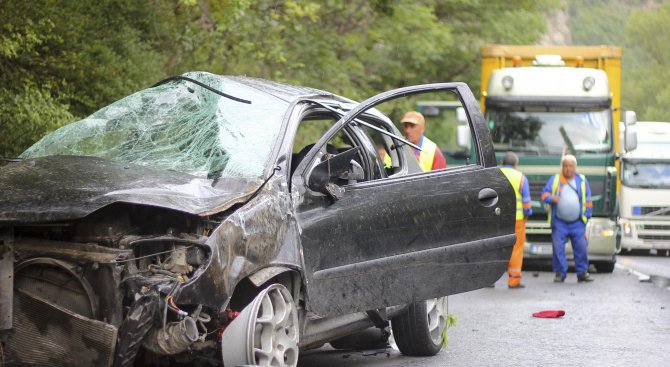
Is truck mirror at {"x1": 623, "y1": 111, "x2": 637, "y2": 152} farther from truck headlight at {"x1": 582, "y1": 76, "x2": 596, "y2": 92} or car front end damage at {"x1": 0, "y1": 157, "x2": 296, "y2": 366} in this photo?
car front end damage at {"x1": 0, "y1": 157, "x2": 296, "y2": 366}

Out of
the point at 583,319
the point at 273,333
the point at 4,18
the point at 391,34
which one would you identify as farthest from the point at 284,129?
the point at 391,34

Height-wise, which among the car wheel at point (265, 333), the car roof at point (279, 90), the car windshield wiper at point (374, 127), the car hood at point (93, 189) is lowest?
the car wheel at point (265, 333)

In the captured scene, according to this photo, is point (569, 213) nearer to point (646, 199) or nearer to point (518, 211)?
point (518, 211)

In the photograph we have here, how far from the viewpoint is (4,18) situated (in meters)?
13.3

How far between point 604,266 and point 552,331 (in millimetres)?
9279

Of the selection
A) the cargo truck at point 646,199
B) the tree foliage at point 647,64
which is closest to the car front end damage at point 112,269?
the cargo truck at point 646,199

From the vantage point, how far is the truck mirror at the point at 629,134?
64.5ft

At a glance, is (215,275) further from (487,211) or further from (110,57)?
(110,57)

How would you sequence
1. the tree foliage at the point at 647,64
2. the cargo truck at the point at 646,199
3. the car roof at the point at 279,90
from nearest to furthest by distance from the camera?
1. the car roof at the point at 279,90
2. the cargo truck at the point at 646,199
3. the tree foliage at the point at 647,64

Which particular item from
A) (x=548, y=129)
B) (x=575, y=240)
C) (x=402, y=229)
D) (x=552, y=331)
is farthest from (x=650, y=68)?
(x=402, y=229)

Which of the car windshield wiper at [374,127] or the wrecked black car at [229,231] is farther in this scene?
the car windshield wiper at [374,127]

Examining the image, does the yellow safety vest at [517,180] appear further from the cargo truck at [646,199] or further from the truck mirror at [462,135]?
the cargo truck at [646,199]

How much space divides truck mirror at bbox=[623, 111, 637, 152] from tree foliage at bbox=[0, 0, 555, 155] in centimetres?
400

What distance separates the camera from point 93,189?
245 inches
